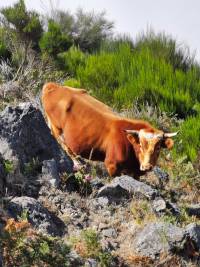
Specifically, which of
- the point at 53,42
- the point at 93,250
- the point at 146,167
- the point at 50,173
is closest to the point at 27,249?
the point at 93,250

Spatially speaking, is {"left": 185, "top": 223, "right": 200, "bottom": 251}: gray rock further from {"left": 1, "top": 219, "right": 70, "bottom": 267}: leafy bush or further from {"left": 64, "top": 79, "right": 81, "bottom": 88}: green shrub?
{"left": 64, "top": 79, "right": 81, "bottom": 88}: green shrub

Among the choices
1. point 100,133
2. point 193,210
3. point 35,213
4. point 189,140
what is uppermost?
point 100,133

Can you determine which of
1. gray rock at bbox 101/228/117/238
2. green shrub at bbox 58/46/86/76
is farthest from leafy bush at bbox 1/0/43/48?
gray rock at bbox 101/228/117/238

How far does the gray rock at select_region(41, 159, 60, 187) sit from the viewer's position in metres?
11.1

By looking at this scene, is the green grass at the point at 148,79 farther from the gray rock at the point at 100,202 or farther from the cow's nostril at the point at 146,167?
the gray rock at the point at 100,202

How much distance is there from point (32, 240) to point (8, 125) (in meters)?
2.59

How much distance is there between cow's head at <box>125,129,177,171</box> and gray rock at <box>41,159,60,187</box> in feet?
3.00

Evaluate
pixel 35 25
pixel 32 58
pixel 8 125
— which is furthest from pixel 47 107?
pixel 35 25

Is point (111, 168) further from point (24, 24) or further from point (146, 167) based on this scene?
point (24, 24)

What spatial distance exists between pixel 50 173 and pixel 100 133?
4.05ft

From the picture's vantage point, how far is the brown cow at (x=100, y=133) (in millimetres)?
11836

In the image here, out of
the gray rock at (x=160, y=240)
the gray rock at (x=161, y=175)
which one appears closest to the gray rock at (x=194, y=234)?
the gray rock at (x=160, y=240)

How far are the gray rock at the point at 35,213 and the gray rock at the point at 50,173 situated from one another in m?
0.84

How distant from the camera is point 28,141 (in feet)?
38.2
